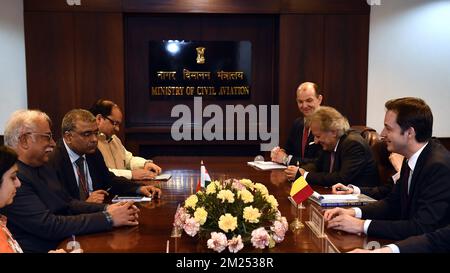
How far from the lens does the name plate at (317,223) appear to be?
2.13 metres

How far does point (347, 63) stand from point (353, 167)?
3.28 metres

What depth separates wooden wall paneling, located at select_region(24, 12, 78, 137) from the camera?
19.6ft

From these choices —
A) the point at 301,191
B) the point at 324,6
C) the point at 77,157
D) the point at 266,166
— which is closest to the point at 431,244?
the point at 301,191

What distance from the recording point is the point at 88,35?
6.02 metres

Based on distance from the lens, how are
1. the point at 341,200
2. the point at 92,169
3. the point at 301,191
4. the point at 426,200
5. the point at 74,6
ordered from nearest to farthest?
the point at 426,200 < the point at 301,191 < the point at 341,200 < the point at 92,169 < the point at 74,6

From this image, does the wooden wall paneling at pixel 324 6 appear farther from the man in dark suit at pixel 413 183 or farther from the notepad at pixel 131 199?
the man in dark suit at pixel 413 183

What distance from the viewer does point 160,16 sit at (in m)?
6.36

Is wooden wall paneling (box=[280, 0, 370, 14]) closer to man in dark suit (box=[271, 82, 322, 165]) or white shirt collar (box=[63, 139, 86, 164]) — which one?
man in dark suit (box=[271, 82, 322, 165])

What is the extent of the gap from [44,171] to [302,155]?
281cm

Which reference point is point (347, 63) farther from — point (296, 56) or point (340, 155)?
point (340, 155)

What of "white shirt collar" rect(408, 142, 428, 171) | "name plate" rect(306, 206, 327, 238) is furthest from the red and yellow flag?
"white shirt collar" rect(408, 142, 428, 171)

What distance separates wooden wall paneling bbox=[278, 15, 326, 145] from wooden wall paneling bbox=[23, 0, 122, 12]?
2145 mm

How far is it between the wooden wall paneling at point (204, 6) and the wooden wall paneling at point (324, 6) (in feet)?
0.51
